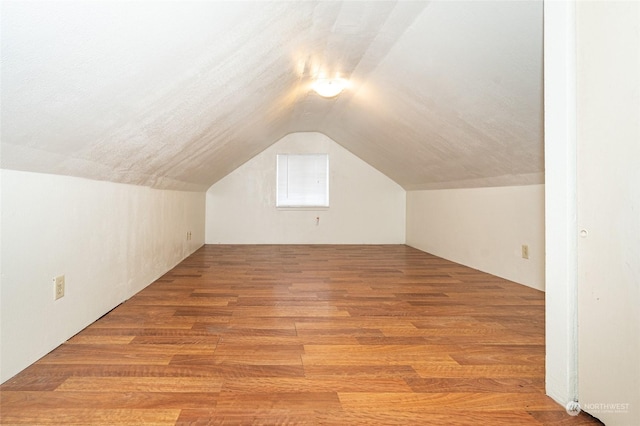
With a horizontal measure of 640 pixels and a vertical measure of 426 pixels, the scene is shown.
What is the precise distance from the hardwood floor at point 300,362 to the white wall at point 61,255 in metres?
0.12

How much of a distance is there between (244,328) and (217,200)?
14.9 feet

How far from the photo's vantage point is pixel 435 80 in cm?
270

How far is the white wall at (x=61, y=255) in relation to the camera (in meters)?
1.51

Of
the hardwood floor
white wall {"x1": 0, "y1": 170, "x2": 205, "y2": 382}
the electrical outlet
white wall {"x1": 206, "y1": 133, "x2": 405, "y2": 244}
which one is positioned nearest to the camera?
the hardwood floor

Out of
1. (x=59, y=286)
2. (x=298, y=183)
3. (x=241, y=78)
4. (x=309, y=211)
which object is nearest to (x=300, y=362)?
(x=59, y=286)

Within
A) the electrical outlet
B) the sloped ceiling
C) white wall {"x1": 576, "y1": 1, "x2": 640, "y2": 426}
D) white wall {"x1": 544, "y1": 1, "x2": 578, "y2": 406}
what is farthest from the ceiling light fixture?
the electrical outlet

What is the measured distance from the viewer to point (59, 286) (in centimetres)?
185

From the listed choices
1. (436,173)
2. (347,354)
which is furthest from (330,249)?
(347,354)

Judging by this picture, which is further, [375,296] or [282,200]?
[282,200]

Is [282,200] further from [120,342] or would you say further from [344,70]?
[120,342]

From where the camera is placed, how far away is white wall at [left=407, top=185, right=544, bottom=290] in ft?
10.7

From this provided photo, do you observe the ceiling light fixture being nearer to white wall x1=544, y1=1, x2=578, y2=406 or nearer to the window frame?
white wall x1=544, y1=1, x2=578, y2=406

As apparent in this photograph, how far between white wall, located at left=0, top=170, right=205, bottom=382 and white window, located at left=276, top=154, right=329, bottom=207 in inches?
139

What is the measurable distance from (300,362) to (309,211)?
493cm
